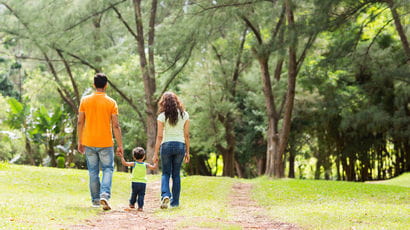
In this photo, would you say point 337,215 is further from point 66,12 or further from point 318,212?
point 66,12

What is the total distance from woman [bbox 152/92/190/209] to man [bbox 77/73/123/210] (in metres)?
0.66

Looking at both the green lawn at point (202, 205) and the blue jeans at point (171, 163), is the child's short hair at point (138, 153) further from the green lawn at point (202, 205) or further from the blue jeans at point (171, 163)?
the green lawn at point (202, 205)

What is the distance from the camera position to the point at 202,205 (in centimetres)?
846

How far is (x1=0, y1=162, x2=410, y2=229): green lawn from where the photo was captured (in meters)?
5.96

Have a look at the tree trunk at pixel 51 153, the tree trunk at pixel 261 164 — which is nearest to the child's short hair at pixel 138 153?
the tree trunk at pixel 51 153

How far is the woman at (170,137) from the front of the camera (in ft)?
24.0

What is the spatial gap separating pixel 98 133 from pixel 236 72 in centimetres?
1799

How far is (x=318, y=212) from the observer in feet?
24.0

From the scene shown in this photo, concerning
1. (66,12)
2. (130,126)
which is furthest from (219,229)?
(130,126)

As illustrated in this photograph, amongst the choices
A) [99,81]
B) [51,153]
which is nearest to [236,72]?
[51,153]

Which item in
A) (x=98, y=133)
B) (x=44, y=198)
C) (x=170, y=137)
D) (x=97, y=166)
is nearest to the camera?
(x=98, y=133)

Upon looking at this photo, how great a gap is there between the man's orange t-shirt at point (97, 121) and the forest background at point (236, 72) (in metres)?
7.44

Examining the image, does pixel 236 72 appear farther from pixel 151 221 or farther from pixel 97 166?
pixel 151 221

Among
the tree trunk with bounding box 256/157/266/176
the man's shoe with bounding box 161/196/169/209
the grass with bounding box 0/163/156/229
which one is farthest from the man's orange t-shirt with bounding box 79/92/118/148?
the tree trunk with bounding box 256/157/266/176
